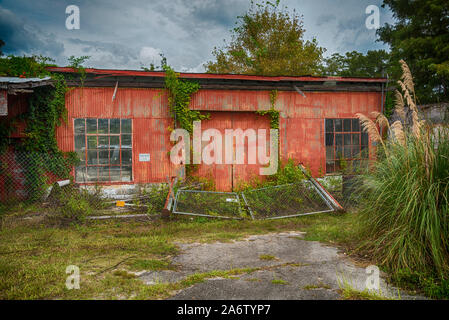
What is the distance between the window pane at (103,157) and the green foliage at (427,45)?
46.9 feet

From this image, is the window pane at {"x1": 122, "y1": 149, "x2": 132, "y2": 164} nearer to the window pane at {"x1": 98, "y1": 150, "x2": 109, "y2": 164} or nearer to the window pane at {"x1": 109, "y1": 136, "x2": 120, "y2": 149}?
the window pane at {"x1": 109, "y1": 136, "x2": 120, "y2": 149}

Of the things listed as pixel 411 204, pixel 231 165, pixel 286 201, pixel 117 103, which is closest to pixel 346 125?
pixel 286 201

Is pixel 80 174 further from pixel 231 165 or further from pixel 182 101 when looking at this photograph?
pixel 231 165

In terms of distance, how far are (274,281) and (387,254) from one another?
1.52 m

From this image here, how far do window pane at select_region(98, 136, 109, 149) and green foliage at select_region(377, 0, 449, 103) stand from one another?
1419cm

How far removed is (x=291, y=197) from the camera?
8172 millimetres

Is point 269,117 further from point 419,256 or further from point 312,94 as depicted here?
point 419,256

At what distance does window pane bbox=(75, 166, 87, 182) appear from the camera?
29.2ft

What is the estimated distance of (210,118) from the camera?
9.68m

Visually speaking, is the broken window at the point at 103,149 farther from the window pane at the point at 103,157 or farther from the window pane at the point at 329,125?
the window pane at the point at 329,125

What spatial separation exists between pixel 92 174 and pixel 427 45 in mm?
16661

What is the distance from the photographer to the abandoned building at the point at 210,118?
8.95 metres

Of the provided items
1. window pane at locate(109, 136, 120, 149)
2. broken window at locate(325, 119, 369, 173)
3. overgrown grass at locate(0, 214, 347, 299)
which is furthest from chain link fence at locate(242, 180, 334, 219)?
window pane at locate(109, 136, 120, 149)
